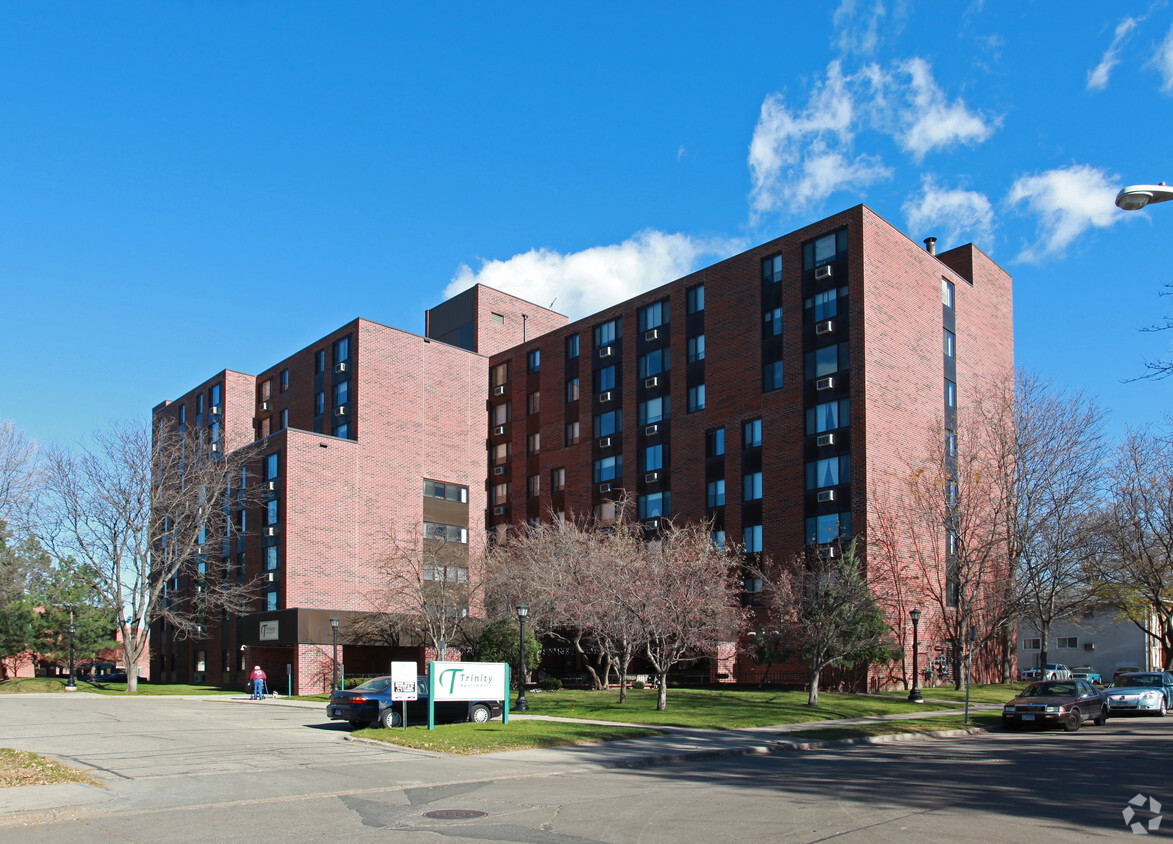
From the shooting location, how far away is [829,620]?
31.4 meters

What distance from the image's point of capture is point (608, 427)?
5825 centimetres

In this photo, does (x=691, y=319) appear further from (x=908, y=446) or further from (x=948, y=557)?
(x=948, y=557)

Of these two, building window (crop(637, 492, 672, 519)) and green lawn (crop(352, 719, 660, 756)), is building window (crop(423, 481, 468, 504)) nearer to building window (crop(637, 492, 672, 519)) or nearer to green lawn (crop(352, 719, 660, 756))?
building window (crop(637, 492, 672, 519))

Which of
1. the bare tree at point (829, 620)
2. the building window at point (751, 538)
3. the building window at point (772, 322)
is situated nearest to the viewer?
the bare tree at point (829, 620)

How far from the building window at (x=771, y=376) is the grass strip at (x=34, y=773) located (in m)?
37.8

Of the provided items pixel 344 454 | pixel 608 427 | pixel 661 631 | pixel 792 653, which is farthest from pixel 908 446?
pixel 344 454

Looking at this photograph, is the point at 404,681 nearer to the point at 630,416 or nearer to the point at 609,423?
the point at 630,416

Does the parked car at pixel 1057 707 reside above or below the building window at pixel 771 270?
below

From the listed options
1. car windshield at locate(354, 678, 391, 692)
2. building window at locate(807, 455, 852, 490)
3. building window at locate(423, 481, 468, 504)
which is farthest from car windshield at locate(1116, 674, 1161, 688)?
building window at locate(423, 481, 468, 504)

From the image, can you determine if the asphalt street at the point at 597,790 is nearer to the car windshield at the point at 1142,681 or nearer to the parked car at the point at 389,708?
the parked car at the point at 389,708

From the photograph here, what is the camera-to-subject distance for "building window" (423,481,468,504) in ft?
200

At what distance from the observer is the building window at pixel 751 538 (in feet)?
158

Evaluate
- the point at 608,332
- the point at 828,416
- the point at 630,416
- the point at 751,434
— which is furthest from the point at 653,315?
the point at 828,416

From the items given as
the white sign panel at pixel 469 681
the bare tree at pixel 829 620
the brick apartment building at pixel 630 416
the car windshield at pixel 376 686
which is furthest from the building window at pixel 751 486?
the car windshield at pixel 376 686
